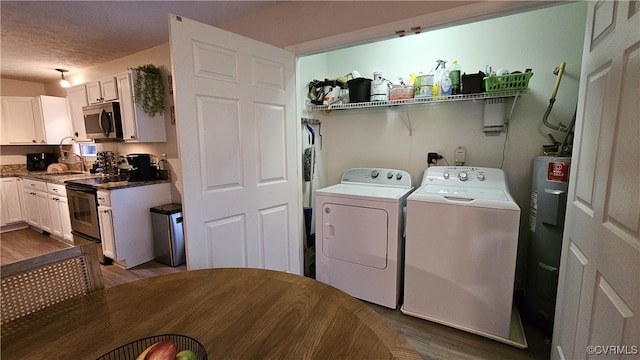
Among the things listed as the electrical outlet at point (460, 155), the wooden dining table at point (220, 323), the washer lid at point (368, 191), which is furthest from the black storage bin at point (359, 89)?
the wooden dining table at point (220, 323)

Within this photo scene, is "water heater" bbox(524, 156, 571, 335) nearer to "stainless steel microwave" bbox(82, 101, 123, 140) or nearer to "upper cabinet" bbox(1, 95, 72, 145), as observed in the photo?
A: "stainless steel microwave" bbox(82, 101, 123, 140)

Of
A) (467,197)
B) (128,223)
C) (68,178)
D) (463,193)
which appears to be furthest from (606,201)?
(68,178)

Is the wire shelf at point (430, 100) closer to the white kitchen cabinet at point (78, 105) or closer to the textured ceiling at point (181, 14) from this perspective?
the textured ceiling at point (181, 14)

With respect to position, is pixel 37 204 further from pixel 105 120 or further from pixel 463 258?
pixel 463 258

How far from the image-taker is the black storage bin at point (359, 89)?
2.49 m

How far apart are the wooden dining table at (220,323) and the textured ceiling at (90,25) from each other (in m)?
2.10

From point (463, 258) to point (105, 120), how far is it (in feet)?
12.8

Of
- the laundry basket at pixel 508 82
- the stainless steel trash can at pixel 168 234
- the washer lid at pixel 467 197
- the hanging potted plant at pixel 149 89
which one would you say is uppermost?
the hanging potted plant at pixel 149 89

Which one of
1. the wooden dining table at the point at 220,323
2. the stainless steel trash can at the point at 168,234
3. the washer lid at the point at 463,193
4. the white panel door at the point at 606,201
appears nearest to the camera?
the wooden dining table at the point at 220,323

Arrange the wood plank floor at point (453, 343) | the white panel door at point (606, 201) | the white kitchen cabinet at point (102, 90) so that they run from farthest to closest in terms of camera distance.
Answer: the white kitchen cabinet at point (102, 90) < the wood plank floor at point (453, 343) < the white panel door at point (606, 201)

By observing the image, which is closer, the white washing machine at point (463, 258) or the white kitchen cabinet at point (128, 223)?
the white washing machine at point (463, 258)

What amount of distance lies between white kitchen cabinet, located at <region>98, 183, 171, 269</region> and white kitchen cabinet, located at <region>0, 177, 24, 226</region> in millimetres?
2555

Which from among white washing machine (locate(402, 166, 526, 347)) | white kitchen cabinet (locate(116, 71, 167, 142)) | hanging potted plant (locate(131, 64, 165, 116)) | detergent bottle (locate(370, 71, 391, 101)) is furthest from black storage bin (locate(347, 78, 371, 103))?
white kitchen cabinet (locate(116, 71, 167, 142))

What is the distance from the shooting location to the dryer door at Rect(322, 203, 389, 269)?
2.02 metres
